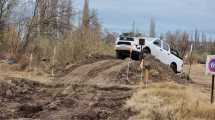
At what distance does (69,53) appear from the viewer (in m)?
40.1

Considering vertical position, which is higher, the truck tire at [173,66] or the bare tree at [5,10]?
the bare tree at [5,10]

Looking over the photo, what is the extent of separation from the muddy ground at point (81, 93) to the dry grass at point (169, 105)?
1.80 ft

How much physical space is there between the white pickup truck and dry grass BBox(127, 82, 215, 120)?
11.2m

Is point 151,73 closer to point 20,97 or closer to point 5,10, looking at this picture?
point 20,97

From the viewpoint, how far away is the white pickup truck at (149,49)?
31636mm

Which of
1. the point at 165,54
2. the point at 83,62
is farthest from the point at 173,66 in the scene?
the point at 83,62

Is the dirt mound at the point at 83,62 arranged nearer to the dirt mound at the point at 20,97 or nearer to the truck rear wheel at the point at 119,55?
the truck rear wheel at the point at 119,55

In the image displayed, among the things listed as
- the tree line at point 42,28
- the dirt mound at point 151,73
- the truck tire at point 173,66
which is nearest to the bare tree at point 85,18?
the tree line at point 42,28

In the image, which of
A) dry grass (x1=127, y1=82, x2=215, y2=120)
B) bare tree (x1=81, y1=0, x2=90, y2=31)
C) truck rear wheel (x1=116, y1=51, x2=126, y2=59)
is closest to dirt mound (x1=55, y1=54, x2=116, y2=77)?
truck rear wheel (x1=116, y1=51, x2=126, y2=59)

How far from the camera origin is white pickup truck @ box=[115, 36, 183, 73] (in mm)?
31636

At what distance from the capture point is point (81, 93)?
22906mm

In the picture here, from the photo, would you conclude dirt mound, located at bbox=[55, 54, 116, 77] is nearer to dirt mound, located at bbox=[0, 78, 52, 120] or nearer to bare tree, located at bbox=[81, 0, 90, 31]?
dirt mound, located at bbox=[0, 78, 52, 120]

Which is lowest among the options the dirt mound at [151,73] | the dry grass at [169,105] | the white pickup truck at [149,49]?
the dirt mound at [151,73]

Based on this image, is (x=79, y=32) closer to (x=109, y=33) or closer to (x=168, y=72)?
(x=109, y=33)
